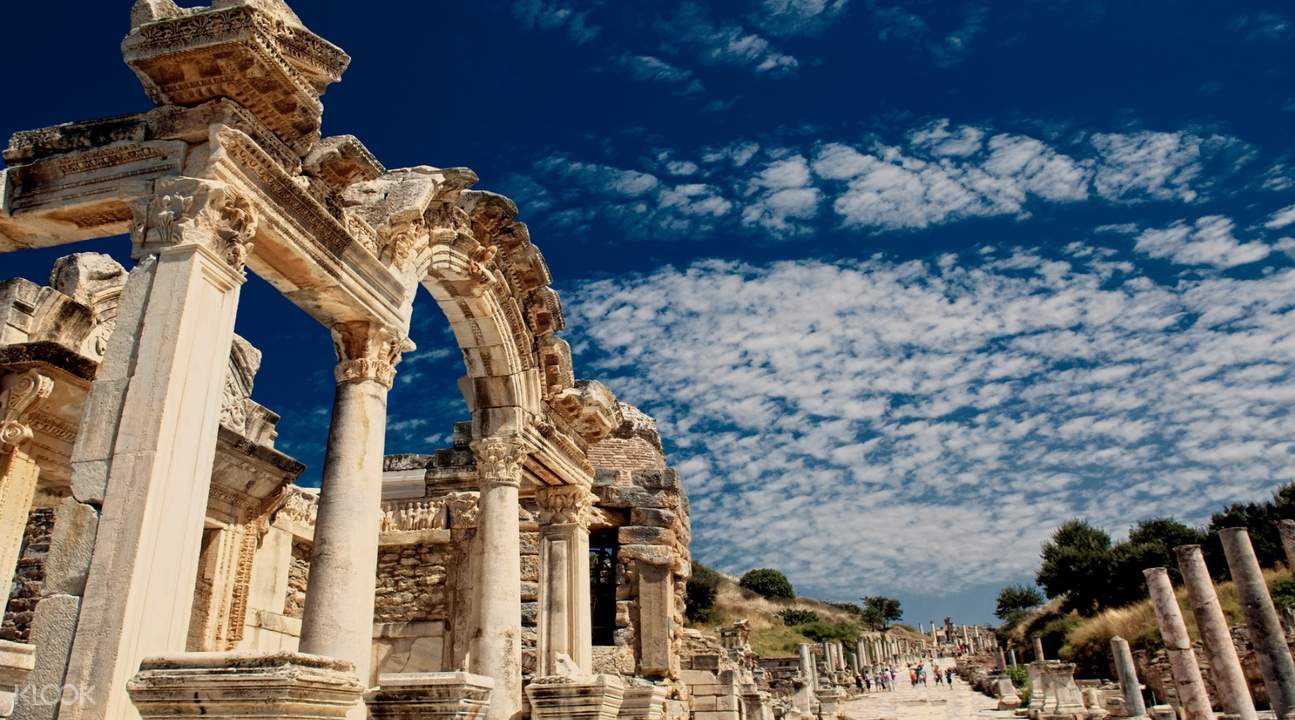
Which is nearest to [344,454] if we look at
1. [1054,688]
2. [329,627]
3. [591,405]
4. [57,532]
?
[329,627]

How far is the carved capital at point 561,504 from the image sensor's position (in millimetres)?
11289

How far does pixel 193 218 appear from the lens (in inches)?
221

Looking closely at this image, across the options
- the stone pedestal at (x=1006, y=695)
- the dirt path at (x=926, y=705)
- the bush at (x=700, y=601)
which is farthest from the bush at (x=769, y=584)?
the stone pedestal at (x=1006, y=695)

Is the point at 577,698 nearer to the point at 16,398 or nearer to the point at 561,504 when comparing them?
the point at 561,504

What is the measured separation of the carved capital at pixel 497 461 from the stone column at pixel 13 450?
3926 millimetres

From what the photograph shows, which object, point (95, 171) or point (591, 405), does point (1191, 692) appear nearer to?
point (591, 405)

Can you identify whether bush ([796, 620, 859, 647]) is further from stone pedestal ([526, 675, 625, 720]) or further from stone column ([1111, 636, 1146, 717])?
stone pedestal ([526, 675, 625, 720])

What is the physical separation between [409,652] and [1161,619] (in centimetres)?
1864

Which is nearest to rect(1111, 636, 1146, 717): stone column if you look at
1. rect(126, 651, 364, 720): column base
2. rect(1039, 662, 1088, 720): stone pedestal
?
rect(1039, 662, 1088, 720): stone pedestal

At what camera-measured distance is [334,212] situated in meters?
7.05

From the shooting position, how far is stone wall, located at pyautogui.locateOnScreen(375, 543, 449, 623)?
39.6ft

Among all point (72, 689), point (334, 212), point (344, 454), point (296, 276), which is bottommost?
point (72, 689)

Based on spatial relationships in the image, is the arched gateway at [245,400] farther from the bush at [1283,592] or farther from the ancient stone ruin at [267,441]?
the bush at [1283,592]

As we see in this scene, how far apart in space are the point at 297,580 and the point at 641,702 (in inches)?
207
